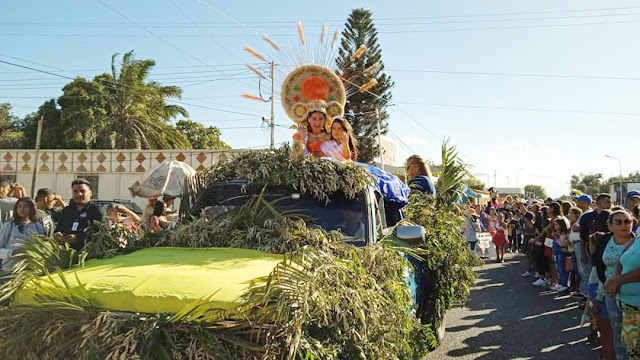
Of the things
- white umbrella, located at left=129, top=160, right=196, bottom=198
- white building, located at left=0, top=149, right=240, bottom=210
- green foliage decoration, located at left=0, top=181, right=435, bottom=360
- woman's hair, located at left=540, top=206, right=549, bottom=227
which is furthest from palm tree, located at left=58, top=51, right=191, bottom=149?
green foliage decoration, located at left=0, top=181, right=435, bottom=360

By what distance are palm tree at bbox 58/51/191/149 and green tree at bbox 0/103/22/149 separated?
12.4m

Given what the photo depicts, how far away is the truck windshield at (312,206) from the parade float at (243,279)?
0.01 m

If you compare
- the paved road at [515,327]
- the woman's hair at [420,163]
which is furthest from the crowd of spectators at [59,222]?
the paved road at [515,327]

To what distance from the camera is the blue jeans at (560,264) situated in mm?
11454

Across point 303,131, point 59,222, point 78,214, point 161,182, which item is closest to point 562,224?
point 303,131

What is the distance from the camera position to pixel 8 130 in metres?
48.6

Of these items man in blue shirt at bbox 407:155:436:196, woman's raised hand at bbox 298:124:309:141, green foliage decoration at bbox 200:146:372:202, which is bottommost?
green foliage decoration at bbox 200:146:372:202

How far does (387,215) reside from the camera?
6164 millimetres

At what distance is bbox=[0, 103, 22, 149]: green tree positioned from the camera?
148 ft

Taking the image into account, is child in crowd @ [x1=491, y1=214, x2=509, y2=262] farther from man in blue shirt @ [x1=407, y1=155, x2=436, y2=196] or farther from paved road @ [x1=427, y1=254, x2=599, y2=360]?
man in blue shirt @ [x1=407, y1=155, x2=436, y2=196]

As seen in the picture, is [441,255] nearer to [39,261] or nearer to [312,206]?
[312,206]

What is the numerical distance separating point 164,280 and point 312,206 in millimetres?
1736

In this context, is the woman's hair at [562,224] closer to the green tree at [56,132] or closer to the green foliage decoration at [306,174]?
the green foliage decoration at [306,174]

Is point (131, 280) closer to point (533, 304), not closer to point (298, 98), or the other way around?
point (298, 98)
